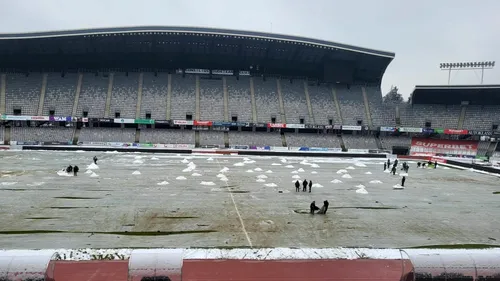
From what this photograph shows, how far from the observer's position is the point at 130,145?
59.2 meters

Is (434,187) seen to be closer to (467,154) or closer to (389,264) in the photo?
(389,264)

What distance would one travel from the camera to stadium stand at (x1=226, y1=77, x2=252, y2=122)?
2640 inches

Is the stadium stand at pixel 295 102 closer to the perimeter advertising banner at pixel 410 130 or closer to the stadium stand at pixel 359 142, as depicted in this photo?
the stadium stand at pixel 359 142

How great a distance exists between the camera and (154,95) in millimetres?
67812

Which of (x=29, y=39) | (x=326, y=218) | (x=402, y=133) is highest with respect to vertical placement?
(x=29, y=39)

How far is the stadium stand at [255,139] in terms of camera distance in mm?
63531

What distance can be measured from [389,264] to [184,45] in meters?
59.8

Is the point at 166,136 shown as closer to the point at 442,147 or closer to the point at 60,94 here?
the point at 60,94

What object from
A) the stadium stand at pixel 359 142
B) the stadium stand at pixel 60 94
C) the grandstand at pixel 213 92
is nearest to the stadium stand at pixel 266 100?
the grandstand at pixel 213 92

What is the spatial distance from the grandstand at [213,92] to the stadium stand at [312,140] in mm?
198

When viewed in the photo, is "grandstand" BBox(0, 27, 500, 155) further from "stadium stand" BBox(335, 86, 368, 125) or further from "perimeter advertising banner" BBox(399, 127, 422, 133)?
"perimeter advertising banner" BBox(399, 127, 422, 133)

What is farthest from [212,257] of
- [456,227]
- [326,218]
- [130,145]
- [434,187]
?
[130,145]

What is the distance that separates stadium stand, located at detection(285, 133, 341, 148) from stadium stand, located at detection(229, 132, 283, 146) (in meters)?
2.33

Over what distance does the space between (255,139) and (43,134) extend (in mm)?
36902
